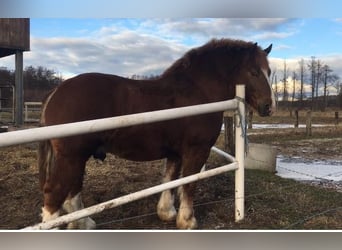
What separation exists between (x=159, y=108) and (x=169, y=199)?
0.99m

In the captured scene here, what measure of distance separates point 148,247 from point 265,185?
301 cm

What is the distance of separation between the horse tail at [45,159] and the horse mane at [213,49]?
127 cm

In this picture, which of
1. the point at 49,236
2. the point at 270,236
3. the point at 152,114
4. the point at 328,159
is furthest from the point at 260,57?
the point at 328,159

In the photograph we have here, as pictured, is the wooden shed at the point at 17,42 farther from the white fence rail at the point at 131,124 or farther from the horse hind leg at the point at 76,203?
the white fence rail at the point at 131,124

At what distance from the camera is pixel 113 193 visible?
183 inches

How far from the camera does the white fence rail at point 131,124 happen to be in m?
2.13

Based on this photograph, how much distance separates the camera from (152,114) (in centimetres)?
277

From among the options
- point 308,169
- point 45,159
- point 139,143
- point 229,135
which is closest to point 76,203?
point 45,159

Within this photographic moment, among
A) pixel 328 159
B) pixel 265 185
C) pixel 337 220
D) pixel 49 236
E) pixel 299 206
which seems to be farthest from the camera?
pixel 328 159

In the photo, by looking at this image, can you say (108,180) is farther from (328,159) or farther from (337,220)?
(328,159)

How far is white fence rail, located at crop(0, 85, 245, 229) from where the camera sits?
6.99 ft

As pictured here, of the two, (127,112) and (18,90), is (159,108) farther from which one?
(18,90)

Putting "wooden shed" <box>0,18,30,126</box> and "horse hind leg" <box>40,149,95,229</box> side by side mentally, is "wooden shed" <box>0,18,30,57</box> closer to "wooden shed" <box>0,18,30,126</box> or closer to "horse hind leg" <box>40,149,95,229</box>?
"wooden shed" <box>0,18,30,126</box>

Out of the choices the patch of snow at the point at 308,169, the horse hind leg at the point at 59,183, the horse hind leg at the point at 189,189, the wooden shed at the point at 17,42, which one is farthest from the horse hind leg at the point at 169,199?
the wooden shed at the point at 17,42
